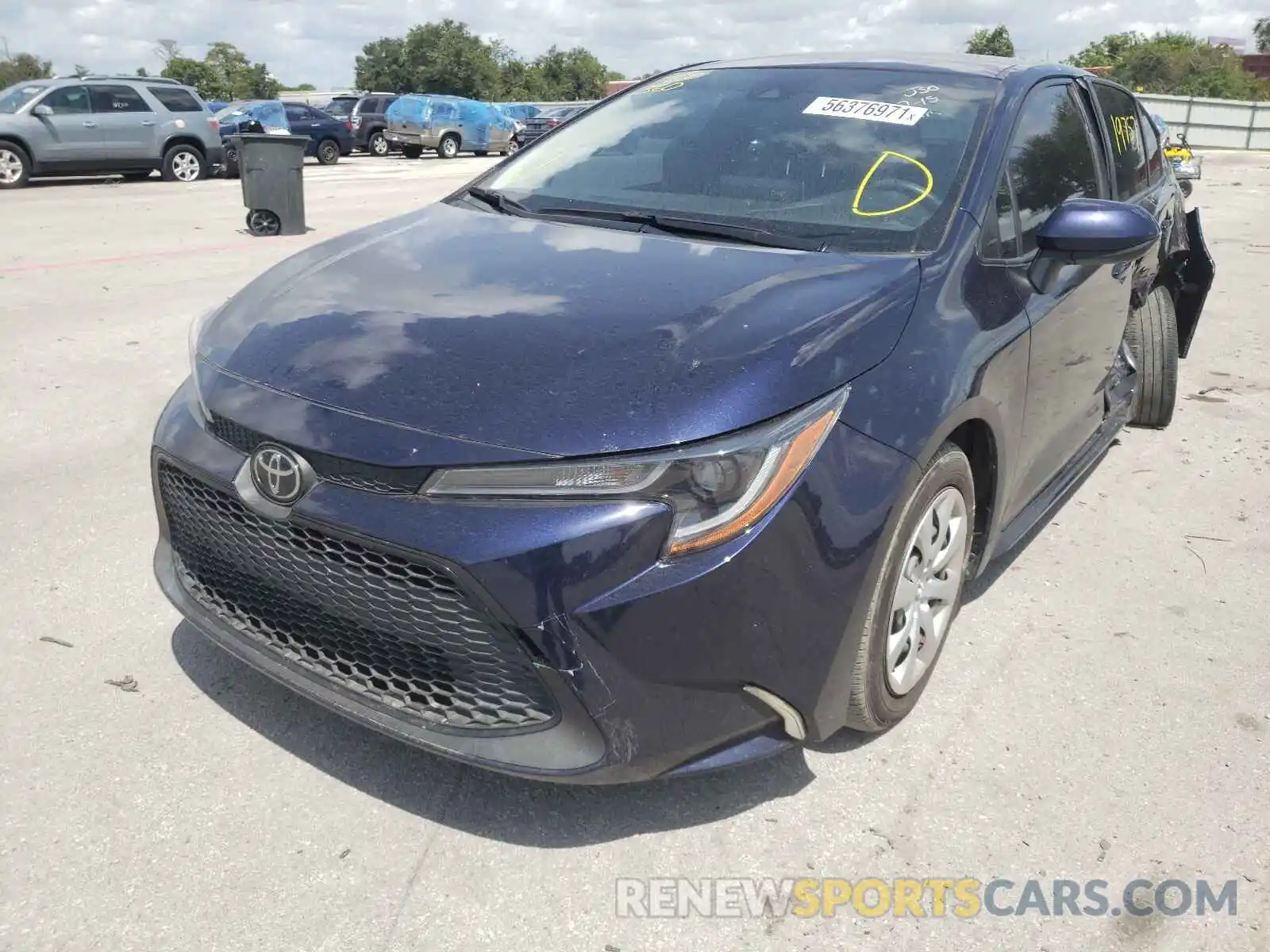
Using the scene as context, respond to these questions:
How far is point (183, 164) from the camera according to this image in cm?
1786

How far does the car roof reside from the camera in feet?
11.6

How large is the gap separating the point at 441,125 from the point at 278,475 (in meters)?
28.9

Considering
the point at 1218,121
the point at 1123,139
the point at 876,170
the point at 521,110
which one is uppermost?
the point at 1218,121

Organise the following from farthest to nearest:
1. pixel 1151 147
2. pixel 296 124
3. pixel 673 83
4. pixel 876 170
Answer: pixel 296 124, pixel 1151 147, pixel 673 83, pixel 876 170

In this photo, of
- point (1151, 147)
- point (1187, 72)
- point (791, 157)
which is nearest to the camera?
point (791, 157)

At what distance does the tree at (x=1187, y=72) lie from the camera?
214 feet

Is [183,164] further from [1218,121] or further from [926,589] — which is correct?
[1218,121]

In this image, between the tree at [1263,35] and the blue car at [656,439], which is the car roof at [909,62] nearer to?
the blue car at [656,439]

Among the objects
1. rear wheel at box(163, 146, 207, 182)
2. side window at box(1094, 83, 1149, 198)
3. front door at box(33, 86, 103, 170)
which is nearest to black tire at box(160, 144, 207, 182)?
rear wheel at box(163, 146, 207, 182)

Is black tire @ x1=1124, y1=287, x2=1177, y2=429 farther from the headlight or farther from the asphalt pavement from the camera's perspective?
the headlight

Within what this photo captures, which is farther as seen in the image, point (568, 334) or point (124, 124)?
point (124, 124)

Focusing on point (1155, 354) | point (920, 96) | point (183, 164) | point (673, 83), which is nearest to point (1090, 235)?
point (920, 96)

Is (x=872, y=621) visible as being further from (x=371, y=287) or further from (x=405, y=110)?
(x=405, y=110)

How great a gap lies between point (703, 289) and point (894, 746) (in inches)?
50.3
